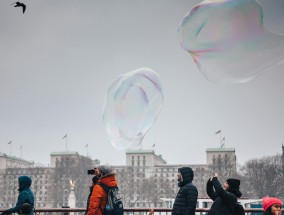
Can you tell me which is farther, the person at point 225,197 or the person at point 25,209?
the person at point 25,209

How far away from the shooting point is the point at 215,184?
7.46m

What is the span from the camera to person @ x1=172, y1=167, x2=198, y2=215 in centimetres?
802

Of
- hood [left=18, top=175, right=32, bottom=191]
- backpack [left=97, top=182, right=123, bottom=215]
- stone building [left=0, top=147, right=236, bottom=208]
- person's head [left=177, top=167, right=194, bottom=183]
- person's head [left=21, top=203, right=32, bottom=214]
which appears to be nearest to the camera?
backpack [left=97, top=182, right=123, bottom=215]

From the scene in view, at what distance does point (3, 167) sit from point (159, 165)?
166 ft

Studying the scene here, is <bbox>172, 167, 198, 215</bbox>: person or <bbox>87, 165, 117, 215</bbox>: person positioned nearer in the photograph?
<bbox>87, 165, 117, 215</bbox>: person

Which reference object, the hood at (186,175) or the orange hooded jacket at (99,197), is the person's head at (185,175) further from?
the orange hooded jacket at (99,197)

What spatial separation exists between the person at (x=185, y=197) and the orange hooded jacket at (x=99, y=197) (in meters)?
1.22

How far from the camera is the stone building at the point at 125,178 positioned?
11088cm

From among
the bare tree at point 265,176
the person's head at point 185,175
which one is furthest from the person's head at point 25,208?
the bare tree at point 265,176

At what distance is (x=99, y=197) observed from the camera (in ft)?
24.9

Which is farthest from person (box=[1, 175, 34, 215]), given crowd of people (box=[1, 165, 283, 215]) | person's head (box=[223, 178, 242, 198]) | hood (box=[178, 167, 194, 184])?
person's head (box=[223, 178, 242, 198])

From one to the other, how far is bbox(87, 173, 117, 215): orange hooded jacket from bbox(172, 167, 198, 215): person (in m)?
1.22

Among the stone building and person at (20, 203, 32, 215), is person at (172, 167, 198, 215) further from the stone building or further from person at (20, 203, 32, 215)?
the stone building

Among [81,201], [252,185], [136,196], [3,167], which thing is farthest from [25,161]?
[252,185]
